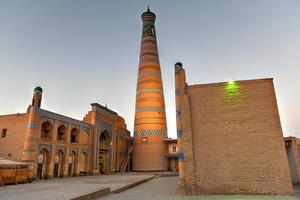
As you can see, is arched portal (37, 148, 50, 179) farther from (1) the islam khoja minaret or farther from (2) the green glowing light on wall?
(2) the green glowing light on wall

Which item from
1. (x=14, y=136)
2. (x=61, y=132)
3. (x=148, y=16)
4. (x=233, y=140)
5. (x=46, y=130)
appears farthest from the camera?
(x=148, y=16)

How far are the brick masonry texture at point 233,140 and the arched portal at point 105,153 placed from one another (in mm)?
18453

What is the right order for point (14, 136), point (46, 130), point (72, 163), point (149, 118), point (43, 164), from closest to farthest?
1. point (14, 136)
2. point (43, 164)
3. point (46, 130)
4. point (72, 163)
5. point (149, 118)

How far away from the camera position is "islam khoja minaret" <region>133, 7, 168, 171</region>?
30.3 meters

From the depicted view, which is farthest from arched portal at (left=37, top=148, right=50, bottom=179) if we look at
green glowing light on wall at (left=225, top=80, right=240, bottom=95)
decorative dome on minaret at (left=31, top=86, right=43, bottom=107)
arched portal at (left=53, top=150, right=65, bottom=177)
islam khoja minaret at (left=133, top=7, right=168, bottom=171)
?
green glowing light on wall at (left=225, top=80, right=240, bottom=95)

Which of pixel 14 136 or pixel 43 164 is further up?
pixel 14 136

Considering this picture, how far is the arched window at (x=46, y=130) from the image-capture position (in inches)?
869

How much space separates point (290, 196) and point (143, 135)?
71.0 ft

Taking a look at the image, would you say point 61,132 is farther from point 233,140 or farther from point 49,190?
point 233,140

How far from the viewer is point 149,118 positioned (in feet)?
101

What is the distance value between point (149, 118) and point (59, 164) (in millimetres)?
12339

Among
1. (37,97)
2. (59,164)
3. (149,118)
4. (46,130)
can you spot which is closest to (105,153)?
(149,118)

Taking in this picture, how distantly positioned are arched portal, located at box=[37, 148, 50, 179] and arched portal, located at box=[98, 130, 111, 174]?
25.7ft

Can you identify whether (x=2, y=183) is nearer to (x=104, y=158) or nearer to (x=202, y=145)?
(x=202, y=145)
